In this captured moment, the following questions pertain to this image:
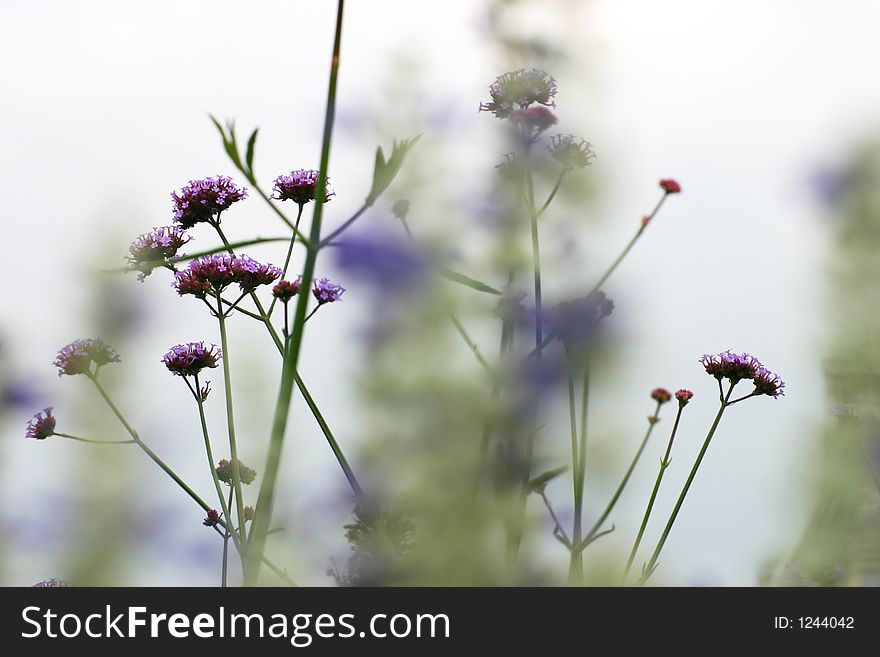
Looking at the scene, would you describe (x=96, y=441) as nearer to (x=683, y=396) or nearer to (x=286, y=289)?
(x=286, y=289)

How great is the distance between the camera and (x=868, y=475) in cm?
130

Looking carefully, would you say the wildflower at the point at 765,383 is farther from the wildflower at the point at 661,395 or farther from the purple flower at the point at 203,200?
the purple flower at the point at 203,200

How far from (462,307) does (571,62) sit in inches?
14.2

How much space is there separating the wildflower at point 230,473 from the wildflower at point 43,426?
0.20 metres

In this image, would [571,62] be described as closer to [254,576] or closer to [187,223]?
[187,223]

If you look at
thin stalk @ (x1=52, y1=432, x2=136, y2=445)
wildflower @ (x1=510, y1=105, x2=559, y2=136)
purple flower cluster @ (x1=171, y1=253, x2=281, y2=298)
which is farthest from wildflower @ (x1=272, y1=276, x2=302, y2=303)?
wildflower @ (x1=510, y1=105, x2=559, y2=136)

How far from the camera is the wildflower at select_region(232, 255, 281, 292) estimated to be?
0.94 metres

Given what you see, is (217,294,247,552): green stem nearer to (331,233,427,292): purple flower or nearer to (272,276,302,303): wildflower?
(272,276,302,303): wildflower

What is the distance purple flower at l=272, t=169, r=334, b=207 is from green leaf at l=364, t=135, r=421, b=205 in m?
0.30

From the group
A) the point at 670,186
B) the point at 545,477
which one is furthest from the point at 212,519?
the point at 670,186

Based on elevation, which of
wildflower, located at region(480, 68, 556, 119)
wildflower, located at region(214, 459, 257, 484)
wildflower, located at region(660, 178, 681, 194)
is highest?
wildflower, located at region(660, 178, 681, 194)

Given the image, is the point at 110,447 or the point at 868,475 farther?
the point at 110,447

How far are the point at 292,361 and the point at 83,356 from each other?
545 mm
